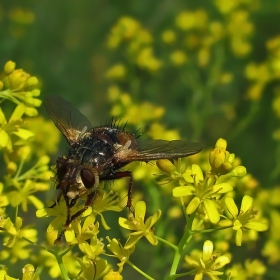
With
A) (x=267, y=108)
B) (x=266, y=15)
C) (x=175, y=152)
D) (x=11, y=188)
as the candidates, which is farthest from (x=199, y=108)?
(x=175, y=152)

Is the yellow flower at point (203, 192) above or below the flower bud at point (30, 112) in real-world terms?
below

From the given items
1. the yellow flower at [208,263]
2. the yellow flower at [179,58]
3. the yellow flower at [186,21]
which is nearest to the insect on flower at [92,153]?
the yellow flower at [208,263]

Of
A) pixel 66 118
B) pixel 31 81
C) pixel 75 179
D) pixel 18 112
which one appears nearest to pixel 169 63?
pixel 66 118

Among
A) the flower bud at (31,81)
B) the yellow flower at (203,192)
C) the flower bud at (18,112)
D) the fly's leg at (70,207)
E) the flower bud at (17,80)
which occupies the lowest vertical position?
the fly's leg at (70,207)

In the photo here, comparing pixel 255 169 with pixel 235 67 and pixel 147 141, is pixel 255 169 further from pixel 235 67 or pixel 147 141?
pixel 147 141

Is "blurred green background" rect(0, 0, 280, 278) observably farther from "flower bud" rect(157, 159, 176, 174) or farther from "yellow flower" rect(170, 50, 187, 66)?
"flower bud" rect(157, 159, 176, 174)

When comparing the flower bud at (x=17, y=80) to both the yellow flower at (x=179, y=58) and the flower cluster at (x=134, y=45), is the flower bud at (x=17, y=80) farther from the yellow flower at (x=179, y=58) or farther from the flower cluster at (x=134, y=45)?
the yellow flower at (x=179, y=58)

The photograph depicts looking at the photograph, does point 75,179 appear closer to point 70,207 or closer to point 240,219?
point 70,207

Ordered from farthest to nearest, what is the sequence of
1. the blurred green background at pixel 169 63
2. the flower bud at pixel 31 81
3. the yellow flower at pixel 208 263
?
the blurred green background at pixel 169 63, the flower bud at pixel 31 81, the yellow flower at pixel 208 263
